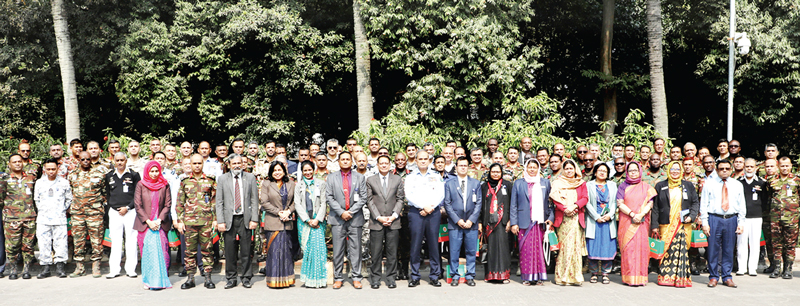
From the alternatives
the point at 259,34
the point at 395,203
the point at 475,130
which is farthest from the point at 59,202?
the point at 475,130

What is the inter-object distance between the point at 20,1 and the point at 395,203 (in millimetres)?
15105

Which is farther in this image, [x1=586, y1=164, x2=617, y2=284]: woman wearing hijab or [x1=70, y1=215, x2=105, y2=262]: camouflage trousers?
[x1=70, y1=215, x2=105, y2=262]: camouflage trousers

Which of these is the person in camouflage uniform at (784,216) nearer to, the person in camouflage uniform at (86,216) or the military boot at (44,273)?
the person in camouflage uniform at (86,216)

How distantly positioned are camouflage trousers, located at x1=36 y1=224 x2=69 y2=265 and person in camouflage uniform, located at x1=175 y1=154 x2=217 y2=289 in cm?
192

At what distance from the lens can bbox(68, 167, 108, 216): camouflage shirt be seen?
802 cm

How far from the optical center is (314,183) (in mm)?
7316

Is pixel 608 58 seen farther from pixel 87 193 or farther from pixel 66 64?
pixel 66 64

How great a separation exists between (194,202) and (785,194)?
26.7 feet

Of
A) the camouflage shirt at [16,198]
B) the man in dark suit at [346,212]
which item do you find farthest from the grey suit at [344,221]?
the camouflage shirt at [16,198]

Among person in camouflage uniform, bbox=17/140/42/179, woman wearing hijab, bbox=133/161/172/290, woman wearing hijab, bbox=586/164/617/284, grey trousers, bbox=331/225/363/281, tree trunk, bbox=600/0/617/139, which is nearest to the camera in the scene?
woman wearing hijab, bbox=133/161/172/290

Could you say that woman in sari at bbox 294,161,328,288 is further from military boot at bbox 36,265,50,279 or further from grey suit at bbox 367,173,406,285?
military boot at bbox 36,265,50,279

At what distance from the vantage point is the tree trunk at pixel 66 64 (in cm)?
1472

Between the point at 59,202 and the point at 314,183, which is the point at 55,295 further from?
the point at 314,183

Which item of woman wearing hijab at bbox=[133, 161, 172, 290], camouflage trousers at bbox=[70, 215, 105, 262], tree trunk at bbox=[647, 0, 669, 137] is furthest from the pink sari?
tree trunk at bbox=[647, 0, 669, 137]
